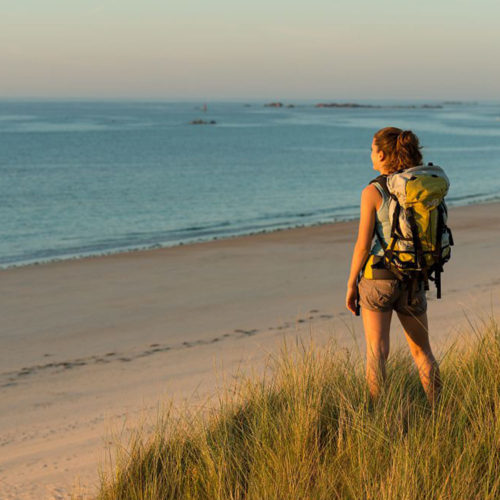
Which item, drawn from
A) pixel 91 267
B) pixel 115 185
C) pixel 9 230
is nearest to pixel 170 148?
pixel 115 185

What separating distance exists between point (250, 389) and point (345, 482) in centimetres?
111

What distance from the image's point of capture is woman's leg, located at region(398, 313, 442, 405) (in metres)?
4.64

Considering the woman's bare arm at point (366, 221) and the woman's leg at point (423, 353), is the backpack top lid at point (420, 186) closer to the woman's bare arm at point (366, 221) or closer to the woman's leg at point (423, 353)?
the woman's bare arm at point (366, 221)

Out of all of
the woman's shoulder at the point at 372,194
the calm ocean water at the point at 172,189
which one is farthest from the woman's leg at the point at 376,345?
the calm ocean water at the point at 172,189

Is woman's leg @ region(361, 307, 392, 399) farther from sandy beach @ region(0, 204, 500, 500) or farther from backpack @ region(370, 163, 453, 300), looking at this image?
sandy beach @ region(0, 204, 500, 500)

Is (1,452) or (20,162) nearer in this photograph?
(1,452)

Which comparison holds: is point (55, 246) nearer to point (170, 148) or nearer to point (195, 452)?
point (195, 452)

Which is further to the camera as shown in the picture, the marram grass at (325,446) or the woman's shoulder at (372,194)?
the woman's shoulder at (372,194)

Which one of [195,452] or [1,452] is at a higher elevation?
[195,452]

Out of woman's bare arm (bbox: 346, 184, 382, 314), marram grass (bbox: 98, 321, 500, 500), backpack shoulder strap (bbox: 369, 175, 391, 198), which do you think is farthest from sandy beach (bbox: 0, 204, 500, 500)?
backpack shoulder strap (bbox: 369, 175, 391, 198)

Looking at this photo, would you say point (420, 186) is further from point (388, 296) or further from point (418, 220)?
point (388, 296)

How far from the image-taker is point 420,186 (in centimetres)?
411

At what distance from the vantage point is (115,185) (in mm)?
41469

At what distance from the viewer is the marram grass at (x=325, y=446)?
366cm
